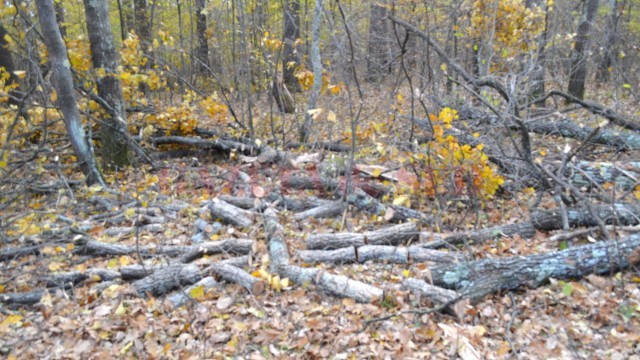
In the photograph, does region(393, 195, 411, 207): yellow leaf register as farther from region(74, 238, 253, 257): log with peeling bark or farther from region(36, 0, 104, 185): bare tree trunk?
region(36, 0, 104, 185): bare tree trunk

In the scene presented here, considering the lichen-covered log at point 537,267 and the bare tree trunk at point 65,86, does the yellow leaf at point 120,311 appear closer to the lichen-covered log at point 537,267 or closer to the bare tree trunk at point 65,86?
the lichen-covered log at point 537,267

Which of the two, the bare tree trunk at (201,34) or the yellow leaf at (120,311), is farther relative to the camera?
the bare tree trunk at (201,34)

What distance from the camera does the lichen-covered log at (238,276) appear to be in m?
3.84

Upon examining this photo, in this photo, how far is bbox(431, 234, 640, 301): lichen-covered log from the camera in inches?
144

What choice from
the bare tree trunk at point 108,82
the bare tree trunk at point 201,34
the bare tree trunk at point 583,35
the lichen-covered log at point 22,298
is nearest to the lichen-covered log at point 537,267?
the lichen-covered log at point 22,298

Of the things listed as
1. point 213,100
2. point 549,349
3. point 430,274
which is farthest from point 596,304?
point 213,100

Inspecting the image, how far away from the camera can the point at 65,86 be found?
606 centimetres

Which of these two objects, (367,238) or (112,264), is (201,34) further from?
(367,238)

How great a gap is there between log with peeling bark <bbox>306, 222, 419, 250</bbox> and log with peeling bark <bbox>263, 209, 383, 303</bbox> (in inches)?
14.4

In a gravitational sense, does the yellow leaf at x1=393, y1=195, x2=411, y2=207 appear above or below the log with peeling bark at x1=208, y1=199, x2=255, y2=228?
above

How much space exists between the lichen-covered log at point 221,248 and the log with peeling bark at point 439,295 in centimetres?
174

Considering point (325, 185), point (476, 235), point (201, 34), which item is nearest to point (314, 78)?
point (325, 185)

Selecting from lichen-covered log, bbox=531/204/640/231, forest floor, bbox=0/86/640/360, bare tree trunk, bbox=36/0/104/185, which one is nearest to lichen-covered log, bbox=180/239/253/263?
forest floor, bbox=0/86/640/360

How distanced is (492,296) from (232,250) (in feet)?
8.43
